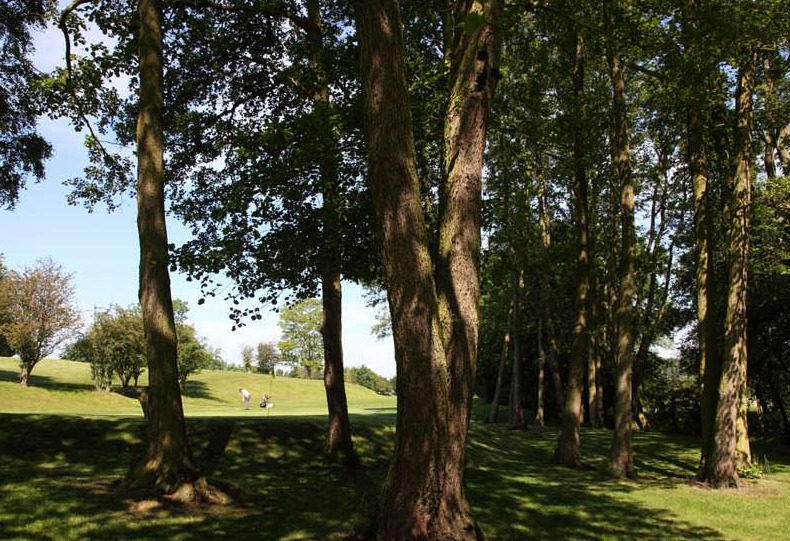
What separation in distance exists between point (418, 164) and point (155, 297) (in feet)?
24.1

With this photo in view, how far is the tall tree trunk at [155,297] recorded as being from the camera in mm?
9203

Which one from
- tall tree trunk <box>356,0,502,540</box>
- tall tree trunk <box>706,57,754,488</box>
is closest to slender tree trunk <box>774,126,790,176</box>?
tall tree trunk <box>706,57,754,488</box>

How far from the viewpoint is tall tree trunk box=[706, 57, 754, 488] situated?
520 inches

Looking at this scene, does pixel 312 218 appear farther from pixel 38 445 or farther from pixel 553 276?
pixel 553 276

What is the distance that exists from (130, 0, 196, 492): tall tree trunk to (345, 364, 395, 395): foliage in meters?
95.5

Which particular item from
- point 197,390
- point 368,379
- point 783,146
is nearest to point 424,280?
point 783,146

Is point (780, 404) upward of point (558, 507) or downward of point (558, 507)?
upward

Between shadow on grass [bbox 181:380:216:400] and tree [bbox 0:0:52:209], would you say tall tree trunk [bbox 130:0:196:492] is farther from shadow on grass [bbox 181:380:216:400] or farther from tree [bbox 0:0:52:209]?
shadow on grass [bbox 181:380:216:400]

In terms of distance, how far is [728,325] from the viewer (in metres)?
13.7

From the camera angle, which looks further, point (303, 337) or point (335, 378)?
point (303, 337)

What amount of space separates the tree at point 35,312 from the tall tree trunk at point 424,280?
37190mm

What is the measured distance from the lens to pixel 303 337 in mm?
88250

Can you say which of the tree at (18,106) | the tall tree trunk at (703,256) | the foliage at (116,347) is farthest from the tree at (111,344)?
the tall tree trunk at (703,256)

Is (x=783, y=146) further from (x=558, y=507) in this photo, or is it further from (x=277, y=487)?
(x=277, y=487)
